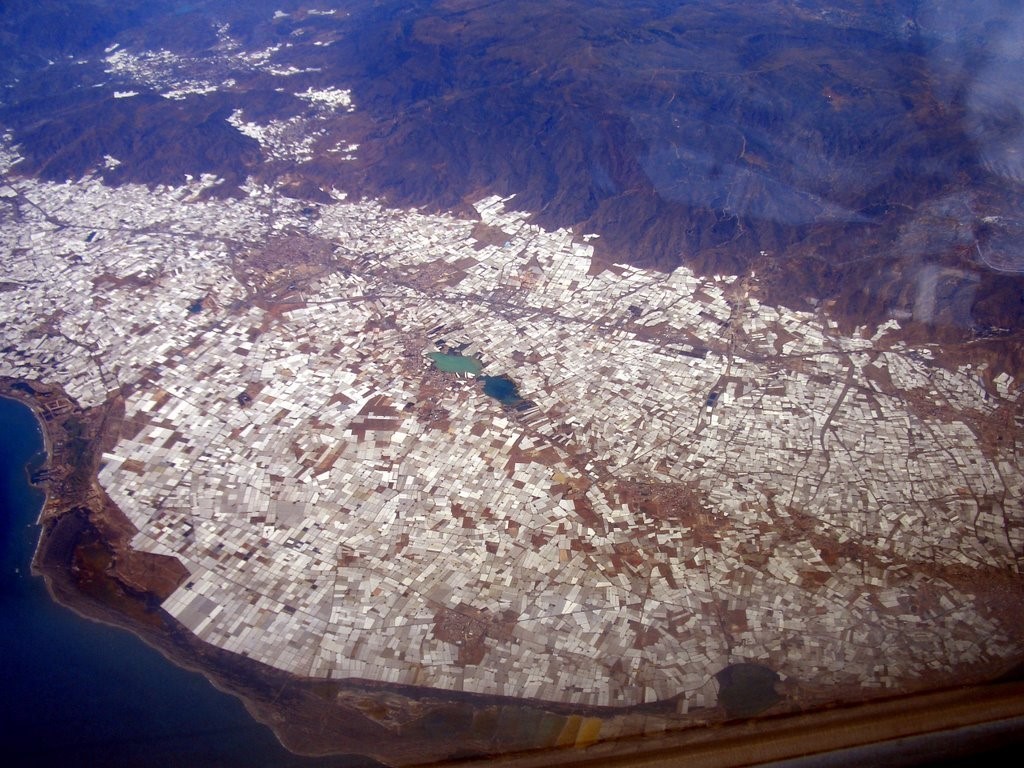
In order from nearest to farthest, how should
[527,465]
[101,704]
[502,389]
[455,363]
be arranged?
1. [101,704]
2. [527,465]
3. [502,389]
4. [455,363]

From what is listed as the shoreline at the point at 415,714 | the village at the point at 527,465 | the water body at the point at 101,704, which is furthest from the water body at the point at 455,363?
the water body at the point at 101,704

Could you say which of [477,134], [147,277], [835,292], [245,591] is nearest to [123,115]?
[147,277]

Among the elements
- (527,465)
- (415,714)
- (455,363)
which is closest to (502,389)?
(455,363)

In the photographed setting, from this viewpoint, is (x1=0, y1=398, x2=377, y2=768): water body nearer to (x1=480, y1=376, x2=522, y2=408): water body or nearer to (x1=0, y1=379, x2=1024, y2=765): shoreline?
(x1=0, y1=379, x2=1024, y2=765): shoreline

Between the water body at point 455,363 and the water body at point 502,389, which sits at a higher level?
the water body at point 455,363

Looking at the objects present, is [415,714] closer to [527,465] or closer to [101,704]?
[101,704]

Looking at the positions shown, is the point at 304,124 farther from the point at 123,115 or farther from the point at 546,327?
the point at 546,327

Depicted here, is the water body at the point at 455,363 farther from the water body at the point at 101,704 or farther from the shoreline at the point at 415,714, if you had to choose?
the water body at the point at 101,704

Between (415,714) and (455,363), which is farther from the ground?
(455,363)
